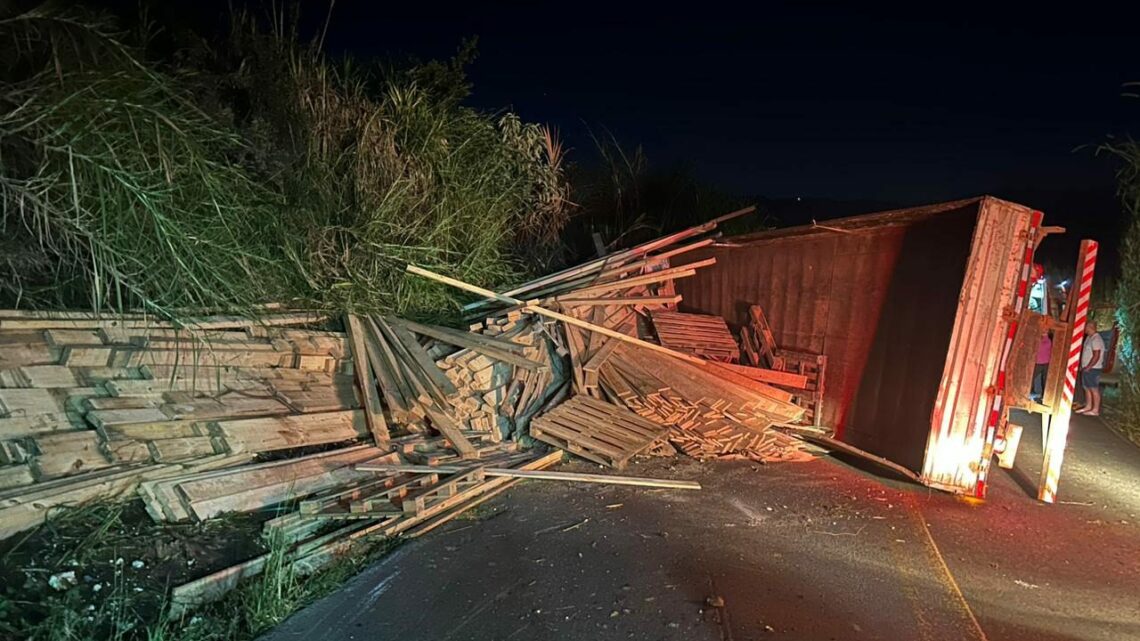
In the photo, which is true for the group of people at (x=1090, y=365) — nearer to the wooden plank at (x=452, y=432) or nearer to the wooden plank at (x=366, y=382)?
the wooden plank at (x=452, y=432)

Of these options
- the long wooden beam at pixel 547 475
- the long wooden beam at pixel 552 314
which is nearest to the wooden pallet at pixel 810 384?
the long wooden beam at pixel 552 314

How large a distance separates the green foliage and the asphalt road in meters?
2.65

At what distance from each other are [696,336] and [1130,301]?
5.44m

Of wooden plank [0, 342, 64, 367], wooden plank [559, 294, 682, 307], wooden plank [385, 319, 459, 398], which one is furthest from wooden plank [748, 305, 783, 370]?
wooden plank [0, 342, 64, 367]

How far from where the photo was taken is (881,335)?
663cm

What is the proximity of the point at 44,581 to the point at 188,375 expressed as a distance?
71.0 inches

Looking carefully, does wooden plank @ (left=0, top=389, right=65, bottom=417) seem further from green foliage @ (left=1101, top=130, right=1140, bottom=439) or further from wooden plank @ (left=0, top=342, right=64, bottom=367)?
green foliage @ (left=1101, top=130, right=1140, bottom=439)

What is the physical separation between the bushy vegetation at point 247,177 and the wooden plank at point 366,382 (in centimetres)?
37

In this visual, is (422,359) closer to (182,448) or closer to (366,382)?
(366,382)

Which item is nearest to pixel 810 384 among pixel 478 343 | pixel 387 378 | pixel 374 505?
pixel 478 343

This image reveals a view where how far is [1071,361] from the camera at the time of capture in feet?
17.9

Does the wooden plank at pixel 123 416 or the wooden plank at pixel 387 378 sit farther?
the wooden plank at pixel 387 378

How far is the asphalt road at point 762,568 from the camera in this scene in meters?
3.64

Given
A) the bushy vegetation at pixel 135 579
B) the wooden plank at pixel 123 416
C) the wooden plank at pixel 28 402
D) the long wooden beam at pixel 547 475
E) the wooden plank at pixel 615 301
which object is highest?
the wooden plank at pixel 615 301
